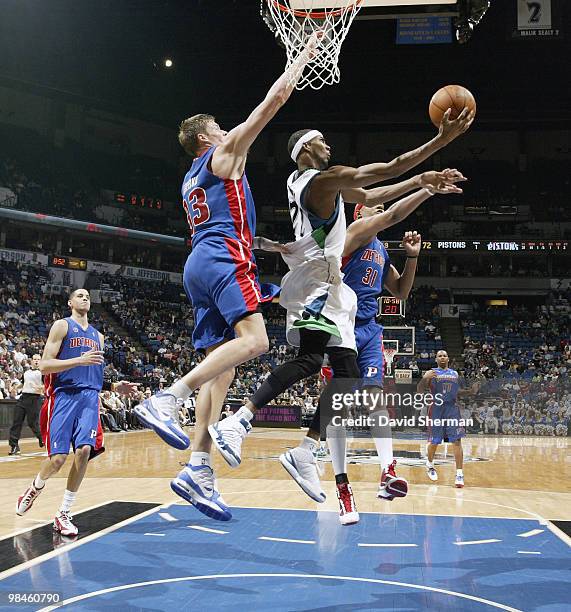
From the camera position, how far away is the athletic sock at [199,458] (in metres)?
3.90

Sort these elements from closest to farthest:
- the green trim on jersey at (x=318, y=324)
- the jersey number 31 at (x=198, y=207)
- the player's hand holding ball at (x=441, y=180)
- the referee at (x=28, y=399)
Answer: the player's hand holding ball at (x=441, y=180) < the jersey number 31 at (x=198, y=207) < the green trim on jersey at (x=318, y=324) < the referee at (x=28, y=399)

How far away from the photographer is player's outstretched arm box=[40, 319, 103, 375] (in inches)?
216

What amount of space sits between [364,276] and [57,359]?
8.79 feet

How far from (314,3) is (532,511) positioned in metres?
5.52

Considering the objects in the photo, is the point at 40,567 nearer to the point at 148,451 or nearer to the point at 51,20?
the point at 148,451

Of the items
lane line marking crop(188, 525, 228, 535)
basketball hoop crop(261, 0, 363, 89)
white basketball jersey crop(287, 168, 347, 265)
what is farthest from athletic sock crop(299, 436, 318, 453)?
basketball hoop crop(261, 0, 363, 89)

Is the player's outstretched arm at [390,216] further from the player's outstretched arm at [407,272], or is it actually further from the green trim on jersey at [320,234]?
the green trim on jersey at [320,234]

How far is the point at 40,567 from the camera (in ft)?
14.6

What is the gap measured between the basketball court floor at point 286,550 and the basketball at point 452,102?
9.72 feet

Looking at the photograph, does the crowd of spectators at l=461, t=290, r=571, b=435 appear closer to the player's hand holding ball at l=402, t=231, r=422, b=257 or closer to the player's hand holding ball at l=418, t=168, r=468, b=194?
the player's hand holding ball at l=402, t=231, r=422, b=257

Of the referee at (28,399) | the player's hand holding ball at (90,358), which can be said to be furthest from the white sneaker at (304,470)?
the referee at (28,399)

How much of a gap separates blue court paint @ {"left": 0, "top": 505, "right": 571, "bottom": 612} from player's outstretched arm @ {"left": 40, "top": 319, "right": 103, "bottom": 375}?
1.39 meters

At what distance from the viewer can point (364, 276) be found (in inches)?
208

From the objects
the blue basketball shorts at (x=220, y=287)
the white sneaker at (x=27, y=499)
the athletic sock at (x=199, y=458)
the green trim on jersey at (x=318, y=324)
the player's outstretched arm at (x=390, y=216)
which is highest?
the player's outstretched arm at (x=390, y=216)
